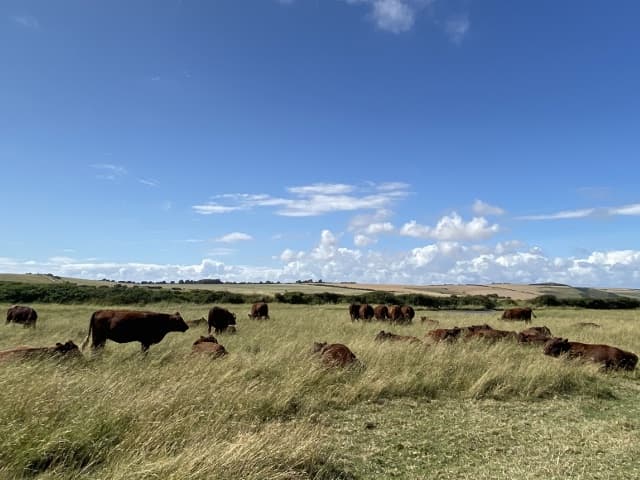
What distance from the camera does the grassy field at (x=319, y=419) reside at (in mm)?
4738

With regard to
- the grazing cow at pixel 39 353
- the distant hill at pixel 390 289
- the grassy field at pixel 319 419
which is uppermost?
the distant hill at pixel 390 289

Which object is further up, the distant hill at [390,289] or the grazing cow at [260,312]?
the distant hill at [390,289]

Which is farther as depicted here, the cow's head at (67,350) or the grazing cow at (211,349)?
the grazing cow at (211,349)

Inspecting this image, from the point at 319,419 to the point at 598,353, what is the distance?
9364 millimetres

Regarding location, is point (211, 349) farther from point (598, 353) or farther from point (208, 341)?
point (598, 353)

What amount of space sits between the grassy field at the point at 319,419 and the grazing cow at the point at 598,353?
82cm

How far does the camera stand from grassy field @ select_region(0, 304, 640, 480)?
15.5ft

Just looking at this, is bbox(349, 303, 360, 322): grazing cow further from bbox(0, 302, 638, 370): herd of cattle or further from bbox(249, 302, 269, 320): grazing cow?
bbox(0, 302, 638, 370): herd of cattle

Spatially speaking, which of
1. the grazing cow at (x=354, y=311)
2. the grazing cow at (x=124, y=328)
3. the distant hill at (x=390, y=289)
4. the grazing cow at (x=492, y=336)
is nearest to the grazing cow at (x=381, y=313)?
the grazing cow at (x=354, y=311)

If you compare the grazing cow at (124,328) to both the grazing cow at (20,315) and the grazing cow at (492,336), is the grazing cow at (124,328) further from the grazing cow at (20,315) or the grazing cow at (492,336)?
the grazing cow at (20,315)

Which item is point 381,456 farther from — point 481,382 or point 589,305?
point 589,305

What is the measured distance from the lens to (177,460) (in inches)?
174

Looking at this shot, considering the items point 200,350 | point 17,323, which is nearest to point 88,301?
point 17,323

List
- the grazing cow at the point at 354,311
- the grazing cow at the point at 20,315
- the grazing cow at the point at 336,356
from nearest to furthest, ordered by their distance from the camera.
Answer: the grazing cow at the point at 336,356
the grazing cow at the point at 20,315
the grazing cow at the point at 354,311
